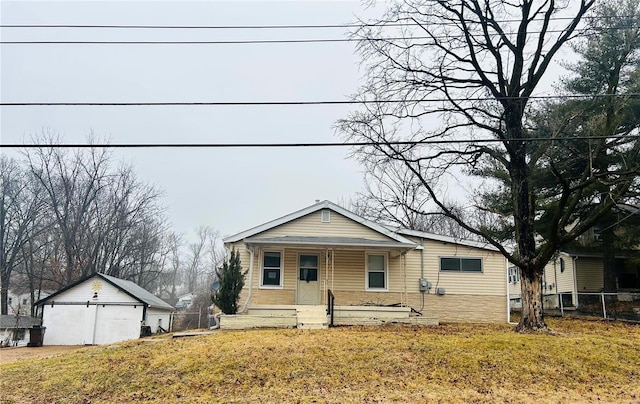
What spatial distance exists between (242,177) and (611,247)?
2424 cm

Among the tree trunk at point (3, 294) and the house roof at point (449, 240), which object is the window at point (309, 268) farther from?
the tree trunk at point (3, 294)

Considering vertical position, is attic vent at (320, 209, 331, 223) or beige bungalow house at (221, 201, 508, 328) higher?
attic vent at (320, 209, 331, 223)

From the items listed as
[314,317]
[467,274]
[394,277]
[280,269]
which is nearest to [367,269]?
[394,277]

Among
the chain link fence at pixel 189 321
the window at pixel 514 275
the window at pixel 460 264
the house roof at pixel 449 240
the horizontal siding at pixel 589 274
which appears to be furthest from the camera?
the chain link fence at pixel 189 321

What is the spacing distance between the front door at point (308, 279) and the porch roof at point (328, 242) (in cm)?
110

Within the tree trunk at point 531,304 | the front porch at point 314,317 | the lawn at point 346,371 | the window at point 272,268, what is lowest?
the lawn at point 346,371

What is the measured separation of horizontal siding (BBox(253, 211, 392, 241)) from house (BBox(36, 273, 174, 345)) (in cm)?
1012

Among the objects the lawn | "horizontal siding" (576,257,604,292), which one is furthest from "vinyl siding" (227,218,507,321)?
"horizontal siding" (576,257,604,292)

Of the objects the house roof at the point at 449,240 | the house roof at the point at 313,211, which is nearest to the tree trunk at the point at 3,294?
the house roof at the point at 313,211

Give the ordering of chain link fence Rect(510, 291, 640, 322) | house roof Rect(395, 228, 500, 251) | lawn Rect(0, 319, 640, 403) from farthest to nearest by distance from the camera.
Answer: house roof Rect(395, 228, 500, 251)
chain link fence Rect(510, 291, 640, 322)
lawn Rect(0, 319, 640, 403)

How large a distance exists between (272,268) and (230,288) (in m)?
2.34

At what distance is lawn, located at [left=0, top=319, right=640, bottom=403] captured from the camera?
8.25 meters

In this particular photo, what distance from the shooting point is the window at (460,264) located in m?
18.6

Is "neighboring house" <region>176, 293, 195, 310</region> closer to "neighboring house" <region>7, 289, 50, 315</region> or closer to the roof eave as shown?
"neighboring house" <region>7, 289, 50, 315</region>
